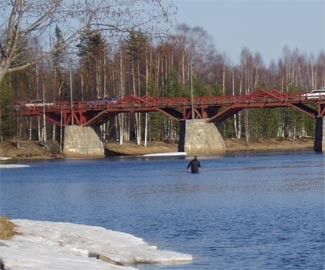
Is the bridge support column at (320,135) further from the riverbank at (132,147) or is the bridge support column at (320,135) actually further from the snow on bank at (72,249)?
the snow on bank at (72,249)

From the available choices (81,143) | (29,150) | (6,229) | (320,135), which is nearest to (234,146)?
(320,135)

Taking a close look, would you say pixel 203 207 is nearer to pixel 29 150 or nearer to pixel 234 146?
pixel 29 150

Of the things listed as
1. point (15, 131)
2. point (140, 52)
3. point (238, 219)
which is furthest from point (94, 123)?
point (140, 52)

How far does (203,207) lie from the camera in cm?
3369

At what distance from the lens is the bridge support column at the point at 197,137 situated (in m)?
88.7

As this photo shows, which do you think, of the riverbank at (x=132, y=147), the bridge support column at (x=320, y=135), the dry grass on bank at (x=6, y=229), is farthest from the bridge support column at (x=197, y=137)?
the dry grass on bank at (x=6, y=229)

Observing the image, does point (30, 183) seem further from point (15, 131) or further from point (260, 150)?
point (260, 150)

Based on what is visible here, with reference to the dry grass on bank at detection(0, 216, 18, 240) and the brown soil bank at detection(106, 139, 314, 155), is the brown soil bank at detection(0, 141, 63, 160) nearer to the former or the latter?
the brown soil bank at detection(106, 139, 314, 155)

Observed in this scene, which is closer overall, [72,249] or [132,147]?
[72,249]

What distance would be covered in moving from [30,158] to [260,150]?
84.2 feet

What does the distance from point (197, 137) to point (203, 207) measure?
182 feet

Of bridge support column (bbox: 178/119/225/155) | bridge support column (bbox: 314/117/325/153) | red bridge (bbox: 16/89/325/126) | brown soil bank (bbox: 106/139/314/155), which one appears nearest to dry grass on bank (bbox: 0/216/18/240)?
red bridge (bbox: 16/89/325/126)

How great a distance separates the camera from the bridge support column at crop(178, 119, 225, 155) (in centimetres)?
8869

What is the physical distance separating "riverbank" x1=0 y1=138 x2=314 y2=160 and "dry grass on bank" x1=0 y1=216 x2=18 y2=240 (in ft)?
205
